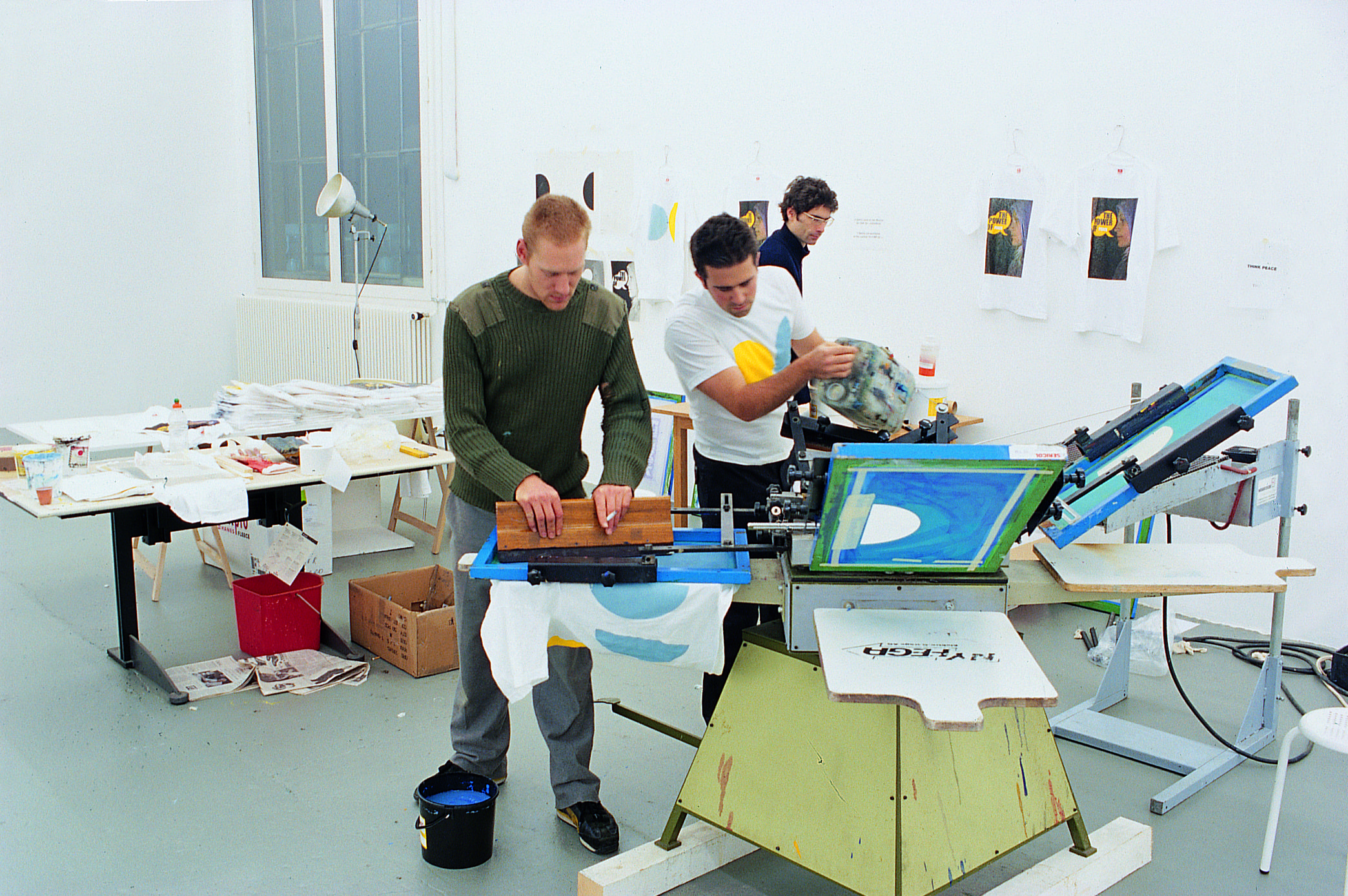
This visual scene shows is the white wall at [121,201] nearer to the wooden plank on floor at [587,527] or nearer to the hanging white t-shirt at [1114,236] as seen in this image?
the hanging white t-shirt at [1114,236]

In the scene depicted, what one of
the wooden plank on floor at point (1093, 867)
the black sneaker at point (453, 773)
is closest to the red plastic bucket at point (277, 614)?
the black sneaker at point (453, 773)

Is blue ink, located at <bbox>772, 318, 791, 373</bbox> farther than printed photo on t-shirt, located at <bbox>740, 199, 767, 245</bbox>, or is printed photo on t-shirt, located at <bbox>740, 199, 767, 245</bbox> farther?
printed photo on t-shirt, located at <bbox>740, 199, 767, 245</bbox>

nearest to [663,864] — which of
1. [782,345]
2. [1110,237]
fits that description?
[782,345]

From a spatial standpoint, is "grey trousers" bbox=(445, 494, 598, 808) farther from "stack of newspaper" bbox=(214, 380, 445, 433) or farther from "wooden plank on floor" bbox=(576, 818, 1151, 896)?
"stack of newspaper" bbox=(214, 380, 445, 433)

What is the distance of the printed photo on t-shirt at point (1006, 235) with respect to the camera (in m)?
3.94

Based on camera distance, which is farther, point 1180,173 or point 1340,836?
point 1180,173

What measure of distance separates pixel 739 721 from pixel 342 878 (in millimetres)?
926

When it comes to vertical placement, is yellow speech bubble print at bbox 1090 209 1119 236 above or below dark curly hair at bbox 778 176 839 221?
below

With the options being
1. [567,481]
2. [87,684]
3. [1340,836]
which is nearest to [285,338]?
[87,684]

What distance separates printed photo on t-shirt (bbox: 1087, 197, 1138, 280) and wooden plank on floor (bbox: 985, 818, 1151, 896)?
2126 mm

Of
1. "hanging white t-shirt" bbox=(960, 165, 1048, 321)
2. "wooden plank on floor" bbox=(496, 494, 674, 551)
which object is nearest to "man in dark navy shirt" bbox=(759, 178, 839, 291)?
"hanging white t-shirt" bbox=(960, 165, 1048, 321)

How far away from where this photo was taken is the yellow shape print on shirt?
2.49 m

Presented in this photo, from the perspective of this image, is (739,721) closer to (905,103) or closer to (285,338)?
(905,103)

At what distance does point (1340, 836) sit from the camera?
94.9 inches
